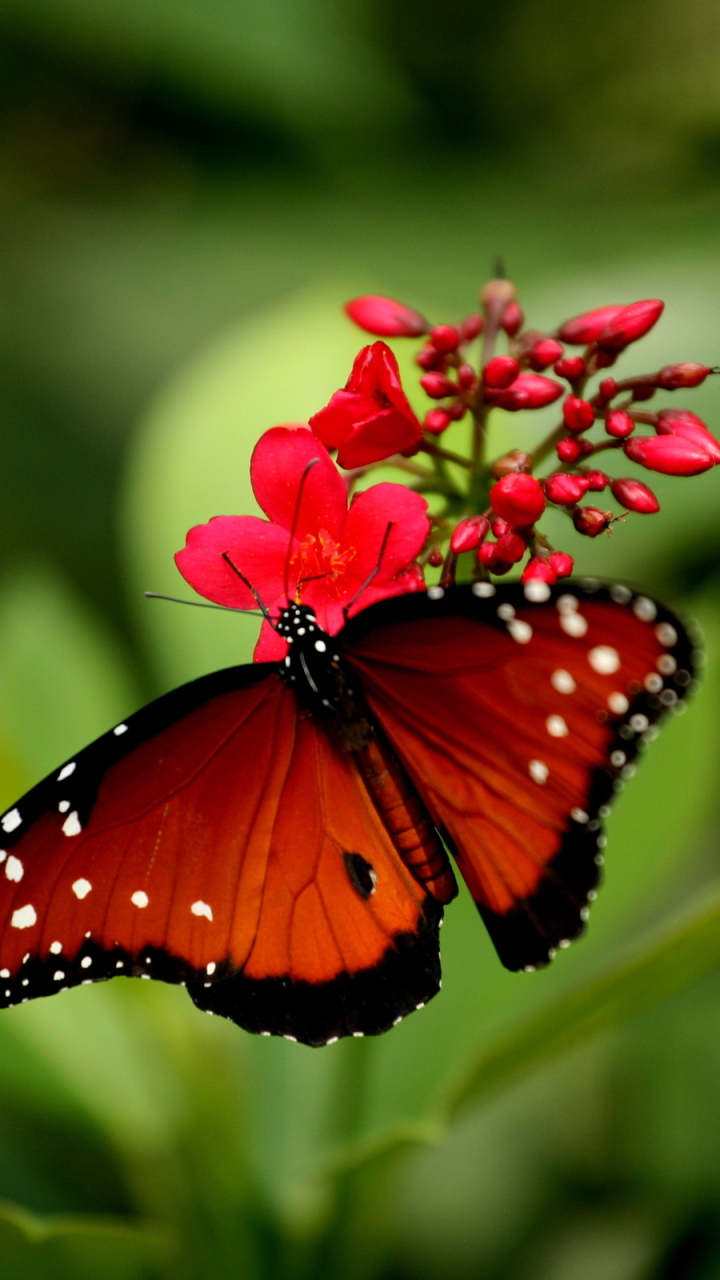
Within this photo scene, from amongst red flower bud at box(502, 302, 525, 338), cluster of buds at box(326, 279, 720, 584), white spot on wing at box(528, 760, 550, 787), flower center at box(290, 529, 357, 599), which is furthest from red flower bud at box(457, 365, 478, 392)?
white spot on wing at box(528, 760, 550, 787)

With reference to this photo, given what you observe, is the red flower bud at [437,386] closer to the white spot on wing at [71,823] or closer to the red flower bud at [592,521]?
the red flower bud at [592,521]

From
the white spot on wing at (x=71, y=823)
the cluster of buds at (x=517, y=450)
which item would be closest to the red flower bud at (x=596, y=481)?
the cluster of buds at (x=517, y=450)

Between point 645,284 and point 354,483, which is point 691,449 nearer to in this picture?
point 354,483

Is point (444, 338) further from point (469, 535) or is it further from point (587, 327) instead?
point (469, 535)

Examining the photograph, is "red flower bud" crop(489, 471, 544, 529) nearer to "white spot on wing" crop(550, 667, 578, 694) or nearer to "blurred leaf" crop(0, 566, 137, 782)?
"white spot on wing" crop(550, 667, 578, 694)

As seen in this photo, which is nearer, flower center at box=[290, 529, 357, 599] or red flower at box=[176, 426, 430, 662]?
red flower at box=[176, 426, 430, 662]

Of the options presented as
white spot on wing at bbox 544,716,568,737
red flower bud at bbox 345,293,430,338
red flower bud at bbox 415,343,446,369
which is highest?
red flower bud at bbox 345,293,430,338
